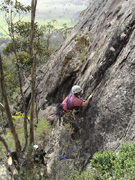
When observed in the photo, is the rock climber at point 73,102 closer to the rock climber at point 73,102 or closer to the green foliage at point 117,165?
the rock climber at point 73,102

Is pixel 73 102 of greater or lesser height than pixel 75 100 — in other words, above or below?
below

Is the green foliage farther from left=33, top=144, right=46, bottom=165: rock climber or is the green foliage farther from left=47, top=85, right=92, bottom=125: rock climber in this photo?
left=33, top=144, right=46, bottom=165: rock climber

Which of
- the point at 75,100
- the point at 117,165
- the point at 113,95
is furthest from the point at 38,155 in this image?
the point at 117,165

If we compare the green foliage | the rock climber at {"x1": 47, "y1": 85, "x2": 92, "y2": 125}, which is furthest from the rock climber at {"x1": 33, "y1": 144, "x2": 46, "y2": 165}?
the green foliage

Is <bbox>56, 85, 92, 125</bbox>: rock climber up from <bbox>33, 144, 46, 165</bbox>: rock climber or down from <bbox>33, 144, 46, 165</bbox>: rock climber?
up

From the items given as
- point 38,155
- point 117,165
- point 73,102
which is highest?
point 117,165

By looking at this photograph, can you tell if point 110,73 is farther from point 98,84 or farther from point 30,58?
point 30,58

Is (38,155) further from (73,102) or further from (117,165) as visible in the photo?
(117,165)

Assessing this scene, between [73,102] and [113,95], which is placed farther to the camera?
[73,102]

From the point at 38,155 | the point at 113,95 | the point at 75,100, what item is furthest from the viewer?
the point at 38,155

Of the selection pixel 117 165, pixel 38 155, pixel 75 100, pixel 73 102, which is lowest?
pixel 38 155

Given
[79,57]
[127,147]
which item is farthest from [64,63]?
[127,147]

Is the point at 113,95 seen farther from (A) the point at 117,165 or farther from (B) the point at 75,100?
(A) the point at 117,165

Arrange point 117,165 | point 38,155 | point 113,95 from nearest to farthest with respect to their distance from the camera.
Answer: point 117,165 < point 113,95 < point 38,155
